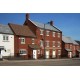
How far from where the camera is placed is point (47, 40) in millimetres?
15539

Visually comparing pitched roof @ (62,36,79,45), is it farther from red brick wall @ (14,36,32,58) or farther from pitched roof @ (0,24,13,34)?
pitched roof @ (0,24,13,34)

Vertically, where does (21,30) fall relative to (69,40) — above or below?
above

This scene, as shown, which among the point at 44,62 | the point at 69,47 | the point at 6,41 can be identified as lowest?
the point at 44,62

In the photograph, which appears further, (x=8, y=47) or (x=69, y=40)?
(x=8, y=47)

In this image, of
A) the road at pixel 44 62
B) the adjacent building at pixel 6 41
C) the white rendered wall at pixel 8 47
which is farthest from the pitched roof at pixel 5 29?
the road at pixel 44 62

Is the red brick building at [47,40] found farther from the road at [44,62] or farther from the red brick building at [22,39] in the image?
the road at [44,62]

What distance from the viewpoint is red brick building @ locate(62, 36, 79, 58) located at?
48.9 feet

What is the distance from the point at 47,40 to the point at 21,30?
1.54 m

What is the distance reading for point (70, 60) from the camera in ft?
49.8

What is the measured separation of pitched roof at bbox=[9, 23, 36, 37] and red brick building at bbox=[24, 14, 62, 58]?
0.23m

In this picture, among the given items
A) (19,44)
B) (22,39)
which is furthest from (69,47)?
(19,44)

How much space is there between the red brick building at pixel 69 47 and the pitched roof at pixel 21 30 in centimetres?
194

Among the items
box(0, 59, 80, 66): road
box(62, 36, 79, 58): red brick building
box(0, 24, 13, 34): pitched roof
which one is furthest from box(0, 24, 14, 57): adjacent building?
box(62, 36, 79, 58): red brick building

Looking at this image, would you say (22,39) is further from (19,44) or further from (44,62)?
Result: (44,62)
